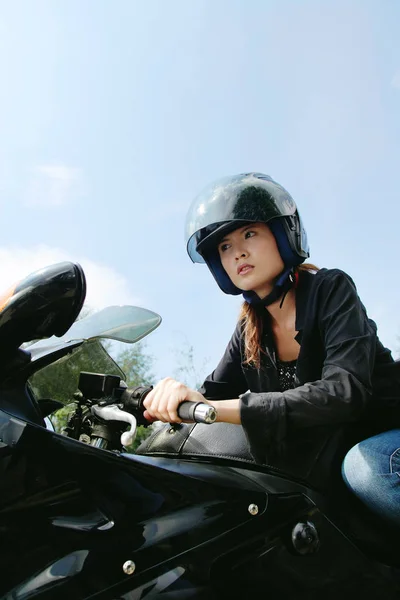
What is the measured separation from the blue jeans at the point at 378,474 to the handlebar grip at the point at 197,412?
2.14 ft

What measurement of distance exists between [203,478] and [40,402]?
23.7 inches

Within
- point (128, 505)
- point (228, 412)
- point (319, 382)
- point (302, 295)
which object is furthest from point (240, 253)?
point (128, 505)

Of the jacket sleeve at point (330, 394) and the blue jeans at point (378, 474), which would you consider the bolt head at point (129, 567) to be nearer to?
the jacket sleeve at point (330, 394)

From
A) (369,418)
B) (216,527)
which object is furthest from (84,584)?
(369,418)

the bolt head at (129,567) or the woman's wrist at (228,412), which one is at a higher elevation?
the woman's wrist at (228,412)

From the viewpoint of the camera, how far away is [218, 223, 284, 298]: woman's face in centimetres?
232

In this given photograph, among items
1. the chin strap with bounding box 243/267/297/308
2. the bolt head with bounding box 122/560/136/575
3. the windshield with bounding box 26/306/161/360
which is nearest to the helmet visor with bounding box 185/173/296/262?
the chin strap with bounding box 243/267/297/308

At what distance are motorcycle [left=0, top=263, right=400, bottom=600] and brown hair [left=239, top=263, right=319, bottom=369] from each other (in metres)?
0.61

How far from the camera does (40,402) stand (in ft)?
5.51

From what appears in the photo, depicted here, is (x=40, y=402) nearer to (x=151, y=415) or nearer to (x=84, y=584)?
(x=151, y=415)

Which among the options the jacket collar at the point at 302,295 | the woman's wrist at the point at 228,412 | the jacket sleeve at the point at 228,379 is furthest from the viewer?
the jacket sleeve at the point at 228,379

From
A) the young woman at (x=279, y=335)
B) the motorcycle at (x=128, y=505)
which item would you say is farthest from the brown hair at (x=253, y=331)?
the motorcycle at (x=128, y=505)

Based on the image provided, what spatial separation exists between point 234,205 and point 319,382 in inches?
36.9

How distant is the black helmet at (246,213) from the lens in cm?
231
